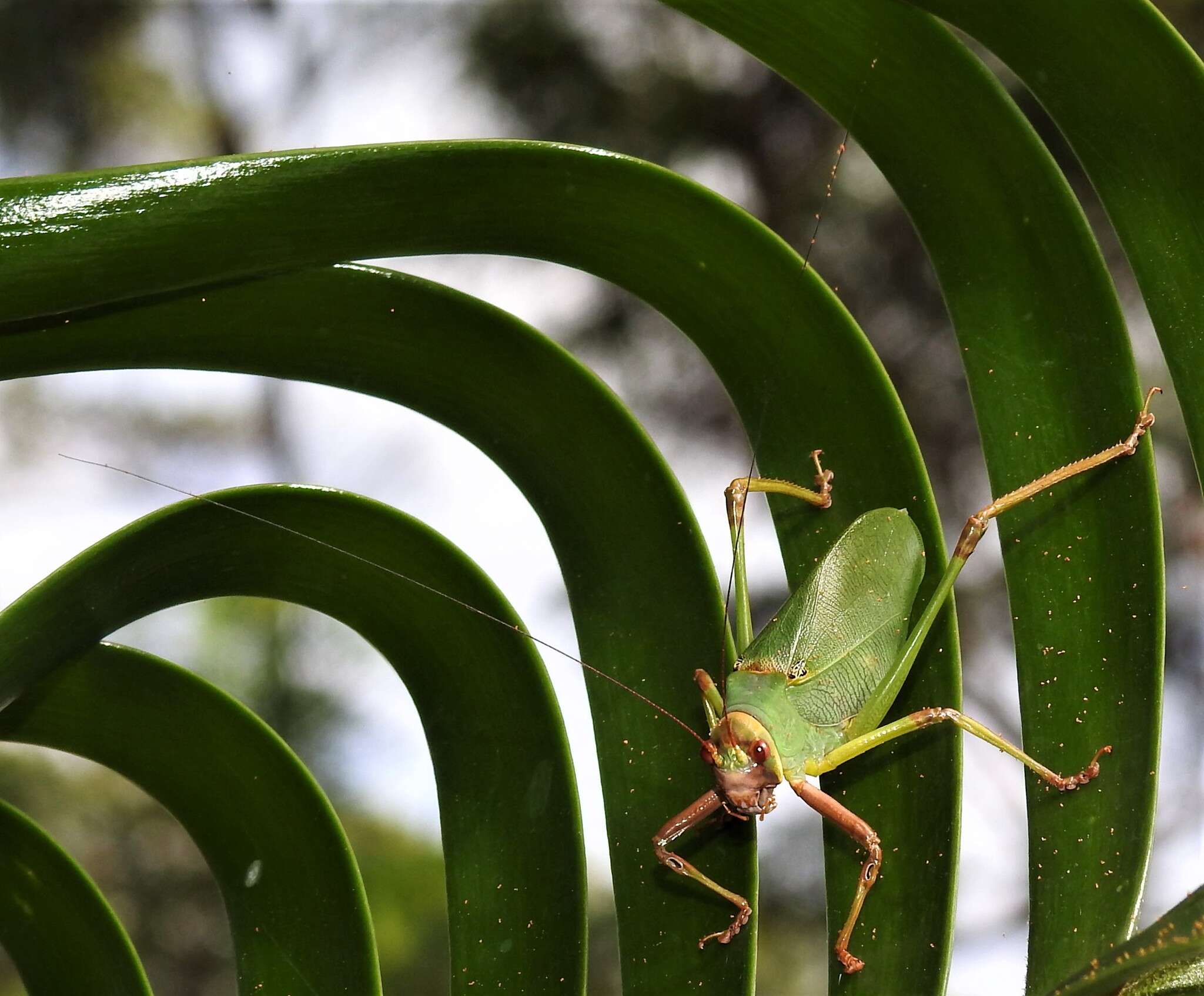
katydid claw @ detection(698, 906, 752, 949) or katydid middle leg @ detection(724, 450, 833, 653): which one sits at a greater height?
katydid middle leg @ detection(724, 450, 833, 653)

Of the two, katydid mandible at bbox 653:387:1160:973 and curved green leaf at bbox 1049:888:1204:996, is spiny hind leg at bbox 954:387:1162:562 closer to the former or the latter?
katydid mandible at bbox 653:387:1160:973

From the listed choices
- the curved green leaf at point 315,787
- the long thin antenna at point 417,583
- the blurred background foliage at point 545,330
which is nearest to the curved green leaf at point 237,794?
the curved green leaf at point 315,787

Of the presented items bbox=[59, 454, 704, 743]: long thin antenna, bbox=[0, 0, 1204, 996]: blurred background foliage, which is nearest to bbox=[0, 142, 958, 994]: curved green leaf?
bbox=[59, 454, 704, 743]: long thin antenna

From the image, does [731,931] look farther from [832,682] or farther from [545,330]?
[545,330]

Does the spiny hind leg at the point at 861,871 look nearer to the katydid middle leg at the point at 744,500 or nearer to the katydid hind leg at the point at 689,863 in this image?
the katydid hind leg at the point at 689,863

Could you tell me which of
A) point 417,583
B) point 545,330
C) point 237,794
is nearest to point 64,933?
point 237,794

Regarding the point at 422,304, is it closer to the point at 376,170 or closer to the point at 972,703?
the point at 376,170

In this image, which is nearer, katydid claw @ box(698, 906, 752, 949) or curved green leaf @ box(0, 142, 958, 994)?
curved green leaf @ box(0, 142, 958, 994)

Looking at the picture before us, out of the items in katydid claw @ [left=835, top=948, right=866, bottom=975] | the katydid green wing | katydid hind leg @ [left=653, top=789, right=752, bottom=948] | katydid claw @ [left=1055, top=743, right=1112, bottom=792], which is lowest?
katydid claw @ [left=835, top=948, right=866, bottom=975]

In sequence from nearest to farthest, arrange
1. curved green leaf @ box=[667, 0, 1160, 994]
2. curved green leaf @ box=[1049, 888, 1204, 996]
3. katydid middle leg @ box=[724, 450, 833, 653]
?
curved green leaf @ box=[1049, 888, 1204, 996] → curved green leaf @ box=[667, 0, 1160, 994] → katydid middle leg @ box=[724, 450, 833, 653]

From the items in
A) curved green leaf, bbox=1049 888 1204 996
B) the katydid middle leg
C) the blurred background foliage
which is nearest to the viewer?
curved green leaf, bbox=1049 888 1204 996
